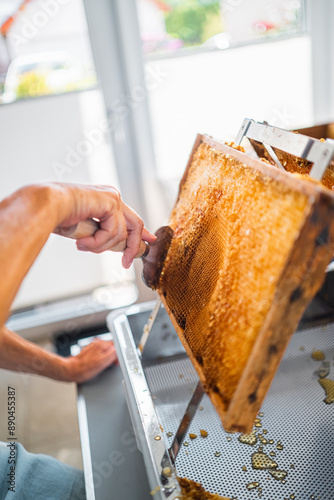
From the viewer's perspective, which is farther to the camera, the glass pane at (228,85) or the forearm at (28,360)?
the glass pane at (228,85)

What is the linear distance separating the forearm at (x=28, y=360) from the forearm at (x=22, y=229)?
21.9 inches

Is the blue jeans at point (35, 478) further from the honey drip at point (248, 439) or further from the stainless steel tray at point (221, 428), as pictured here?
the honey drip at point (248, 439)

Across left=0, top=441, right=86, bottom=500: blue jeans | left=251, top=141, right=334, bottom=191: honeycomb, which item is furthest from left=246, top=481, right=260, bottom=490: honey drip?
left=251, top=141, right=334, bottom=191: honeycomb

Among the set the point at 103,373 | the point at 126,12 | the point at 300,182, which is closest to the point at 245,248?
the point at 300,182

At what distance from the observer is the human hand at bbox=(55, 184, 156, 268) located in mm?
878

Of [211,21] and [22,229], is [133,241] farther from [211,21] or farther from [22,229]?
[211,21]

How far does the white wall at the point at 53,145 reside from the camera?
Answer: 236 cm

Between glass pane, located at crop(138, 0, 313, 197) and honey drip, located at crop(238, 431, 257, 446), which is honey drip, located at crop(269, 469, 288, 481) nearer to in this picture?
honey drip, located at crop(238, 431, 257, 446)

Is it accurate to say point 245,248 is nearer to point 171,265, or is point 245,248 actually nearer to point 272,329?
point 272,329

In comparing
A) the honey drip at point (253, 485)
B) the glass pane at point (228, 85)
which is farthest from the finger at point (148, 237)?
the glass pane at point (228, 85)

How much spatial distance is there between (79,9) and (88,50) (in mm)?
195

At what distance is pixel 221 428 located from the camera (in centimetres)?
111

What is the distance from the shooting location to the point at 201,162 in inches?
44.4

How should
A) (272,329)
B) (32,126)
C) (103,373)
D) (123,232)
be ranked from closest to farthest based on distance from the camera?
(272,329) → (123,232) → (103,373) → (32,126)
